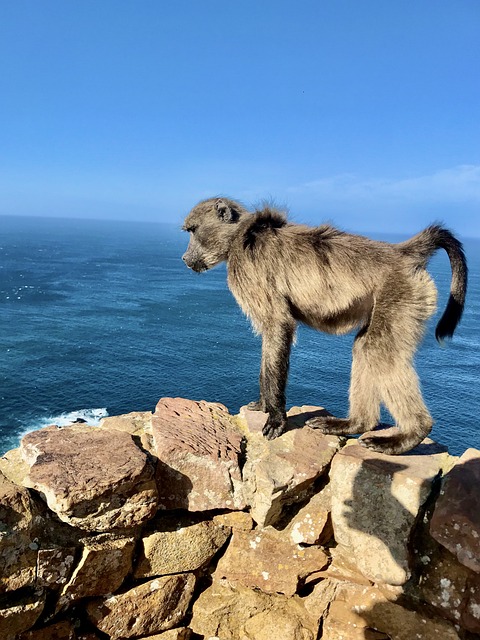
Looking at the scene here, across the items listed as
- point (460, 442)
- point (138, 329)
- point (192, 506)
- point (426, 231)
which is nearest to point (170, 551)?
point (192, 506)

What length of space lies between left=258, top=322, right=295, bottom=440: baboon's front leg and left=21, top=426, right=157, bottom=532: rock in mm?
1483

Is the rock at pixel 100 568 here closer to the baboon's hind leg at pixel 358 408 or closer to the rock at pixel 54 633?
the rock at pixel 54 633

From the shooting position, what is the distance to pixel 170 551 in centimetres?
492

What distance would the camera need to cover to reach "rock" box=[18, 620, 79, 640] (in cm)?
440

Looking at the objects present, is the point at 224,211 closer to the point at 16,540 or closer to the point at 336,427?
the point at 336,427

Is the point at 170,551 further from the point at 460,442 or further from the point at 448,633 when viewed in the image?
the point at 460,442

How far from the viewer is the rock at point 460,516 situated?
14.2 feet

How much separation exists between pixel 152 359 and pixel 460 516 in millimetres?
51121

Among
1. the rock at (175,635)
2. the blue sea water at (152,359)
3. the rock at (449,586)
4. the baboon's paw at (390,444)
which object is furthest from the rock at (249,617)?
the blue sea water at (152,359)

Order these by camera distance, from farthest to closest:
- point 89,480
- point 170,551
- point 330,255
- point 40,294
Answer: point 40,294
point 330,255
point 170,551
point 89,480

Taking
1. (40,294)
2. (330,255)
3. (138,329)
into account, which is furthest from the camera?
(40,294)

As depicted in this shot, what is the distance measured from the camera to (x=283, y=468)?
4.96m

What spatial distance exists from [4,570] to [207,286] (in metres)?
97.5

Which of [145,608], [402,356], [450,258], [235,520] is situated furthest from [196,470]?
[450,258]
